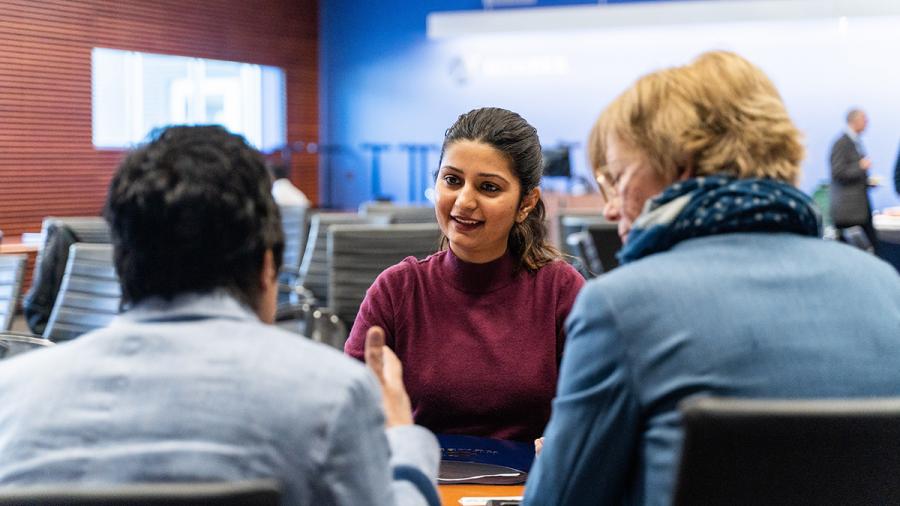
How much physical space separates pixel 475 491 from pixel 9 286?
91.5 inches

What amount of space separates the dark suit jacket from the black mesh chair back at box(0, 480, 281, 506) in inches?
365

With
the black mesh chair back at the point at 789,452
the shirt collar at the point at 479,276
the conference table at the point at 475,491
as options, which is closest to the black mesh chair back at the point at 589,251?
the shirt collar at the point at 479,276

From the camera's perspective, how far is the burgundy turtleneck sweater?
7.19 feet

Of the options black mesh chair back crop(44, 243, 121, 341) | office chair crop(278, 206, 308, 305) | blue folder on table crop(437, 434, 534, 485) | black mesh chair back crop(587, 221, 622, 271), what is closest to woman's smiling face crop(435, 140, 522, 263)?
blue folder on table crop(437, 434, 534, 485)

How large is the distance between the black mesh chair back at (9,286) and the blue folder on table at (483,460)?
1945mm

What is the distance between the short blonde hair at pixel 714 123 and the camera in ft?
4.44

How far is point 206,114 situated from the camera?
38.4 ft

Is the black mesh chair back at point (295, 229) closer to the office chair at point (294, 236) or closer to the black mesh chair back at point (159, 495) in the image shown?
the office chair at point (294, 236)

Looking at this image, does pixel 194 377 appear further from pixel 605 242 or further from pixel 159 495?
pixel 605 242

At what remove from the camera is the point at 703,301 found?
1243mm

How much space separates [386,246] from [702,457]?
121 inches

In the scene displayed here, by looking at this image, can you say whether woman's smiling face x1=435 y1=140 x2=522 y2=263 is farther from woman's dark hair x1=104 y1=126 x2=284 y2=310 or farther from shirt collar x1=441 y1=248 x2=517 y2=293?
woman's dark hair x1=104 y1=126 x2=284 y2=310

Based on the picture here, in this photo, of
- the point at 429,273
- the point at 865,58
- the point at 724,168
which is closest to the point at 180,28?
the point at 865,58

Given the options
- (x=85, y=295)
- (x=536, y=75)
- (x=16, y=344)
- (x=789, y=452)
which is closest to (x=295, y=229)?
(x=85, y=295)
